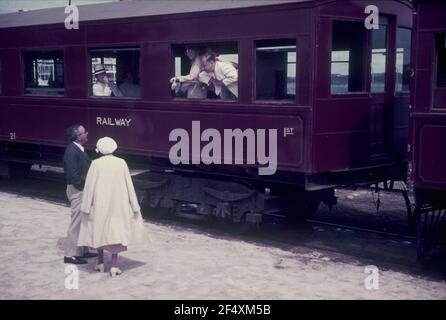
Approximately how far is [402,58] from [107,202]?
5661 mm

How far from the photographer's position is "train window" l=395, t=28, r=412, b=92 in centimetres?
1029

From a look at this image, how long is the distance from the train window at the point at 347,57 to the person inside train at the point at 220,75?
60.6 inches

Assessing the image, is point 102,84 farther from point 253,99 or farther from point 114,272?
point 114,272

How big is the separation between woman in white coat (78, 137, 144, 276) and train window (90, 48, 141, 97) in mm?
3916

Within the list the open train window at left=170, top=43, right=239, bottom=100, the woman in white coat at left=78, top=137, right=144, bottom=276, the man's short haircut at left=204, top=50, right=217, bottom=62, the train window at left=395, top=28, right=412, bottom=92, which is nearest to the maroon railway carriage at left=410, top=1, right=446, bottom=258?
the train window at left=395, top=28, right=412, bottom=92

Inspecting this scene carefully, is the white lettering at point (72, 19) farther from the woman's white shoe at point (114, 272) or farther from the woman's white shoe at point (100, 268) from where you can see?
the woman's white shoe at point (114, 272)

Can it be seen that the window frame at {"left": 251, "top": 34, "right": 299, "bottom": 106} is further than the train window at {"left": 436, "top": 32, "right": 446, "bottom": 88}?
Yes

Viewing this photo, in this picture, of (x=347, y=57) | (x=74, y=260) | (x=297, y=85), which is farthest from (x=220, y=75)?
(x=74, y=260)


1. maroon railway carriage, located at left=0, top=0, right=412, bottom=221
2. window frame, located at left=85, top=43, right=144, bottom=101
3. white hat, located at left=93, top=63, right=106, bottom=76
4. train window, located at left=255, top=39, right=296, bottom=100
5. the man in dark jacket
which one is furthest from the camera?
white hat, located at left=93, top=63, right=106, bottom=76

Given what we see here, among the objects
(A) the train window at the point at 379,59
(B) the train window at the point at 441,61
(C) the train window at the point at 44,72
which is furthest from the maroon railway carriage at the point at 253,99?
(B) the train window at the point at 441,61

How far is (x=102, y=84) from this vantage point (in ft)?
39.0

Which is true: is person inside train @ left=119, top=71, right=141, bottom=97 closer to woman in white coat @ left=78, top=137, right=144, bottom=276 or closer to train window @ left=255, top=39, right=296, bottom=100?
train window @ left=255, top=39, right=296, bottom=100
